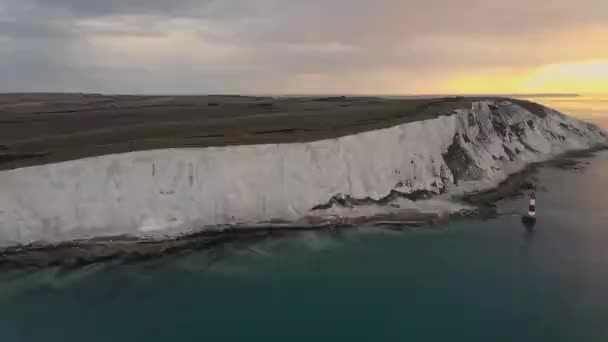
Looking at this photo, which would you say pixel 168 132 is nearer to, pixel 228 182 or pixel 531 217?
pixel 228 182

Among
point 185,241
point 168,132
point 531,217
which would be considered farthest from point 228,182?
point 531,217

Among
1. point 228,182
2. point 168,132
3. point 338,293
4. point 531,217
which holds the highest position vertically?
point 168,132

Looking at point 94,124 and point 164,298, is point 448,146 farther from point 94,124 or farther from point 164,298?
point 94,124

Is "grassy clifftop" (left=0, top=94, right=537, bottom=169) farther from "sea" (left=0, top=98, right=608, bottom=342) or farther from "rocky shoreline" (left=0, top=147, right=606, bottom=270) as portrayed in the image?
"sea" (left=0, top=98, right=608, bottom=342)

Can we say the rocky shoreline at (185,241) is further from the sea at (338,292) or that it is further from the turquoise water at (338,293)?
the turquoise water at (338,293)

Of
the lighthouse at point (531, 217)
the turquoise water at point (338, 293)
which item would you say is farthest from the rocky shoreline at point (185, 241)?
the lighthouse at point (531, 217)

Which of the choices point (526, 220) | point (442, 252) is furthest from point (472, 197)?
point (442, 252)
